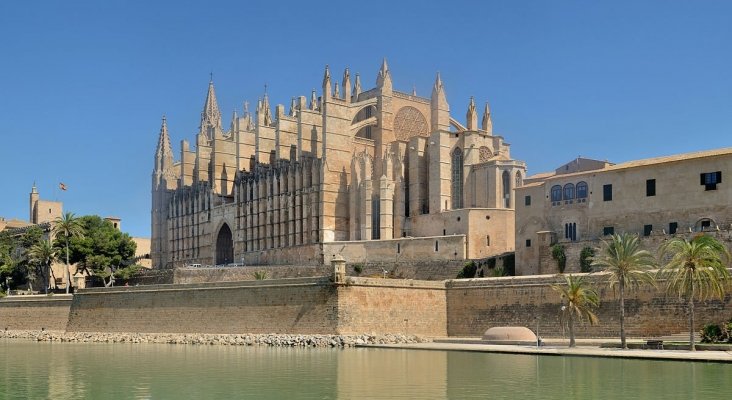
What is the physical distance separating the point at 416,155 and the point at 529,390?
38488 millimetres

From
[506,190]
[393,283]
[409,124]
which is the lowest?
[393,283]

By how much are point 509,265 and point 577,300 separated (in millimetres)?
12444

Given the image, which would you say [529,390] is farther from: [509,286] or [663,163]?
[663,163]

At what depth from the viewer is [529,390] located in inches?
964

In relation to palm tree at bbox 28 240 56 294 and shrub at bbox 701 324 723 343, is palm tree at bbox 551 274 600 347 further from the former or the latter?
palm tree at bbox 28 240 56 294

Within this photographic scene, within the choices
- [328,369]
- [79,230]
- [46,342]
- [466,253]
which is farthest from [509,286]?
[79,230]

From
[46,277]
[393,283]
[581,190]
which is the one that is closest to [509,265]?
[581,190]

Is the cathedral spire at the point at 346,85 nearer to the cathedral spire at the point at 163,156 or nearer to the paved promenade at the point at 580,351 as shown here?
the cathedral spire at the point at 163,156

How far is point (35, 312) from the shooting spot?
59.8m

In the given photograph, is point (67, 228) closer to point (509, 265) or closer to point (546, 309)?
point (509, 265)

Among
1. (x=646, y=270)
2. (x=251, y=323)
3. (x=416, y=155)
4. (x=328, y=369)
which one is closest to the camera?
(x=328, y=369)

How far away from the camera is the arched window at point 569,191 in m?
47.4

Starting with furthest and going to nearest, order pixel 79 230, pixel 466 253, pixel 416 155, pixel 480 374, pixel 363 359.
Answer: pixel 79 230, pixel 416 155, pixel 466 253, pixel 363 359, pixel 480 374

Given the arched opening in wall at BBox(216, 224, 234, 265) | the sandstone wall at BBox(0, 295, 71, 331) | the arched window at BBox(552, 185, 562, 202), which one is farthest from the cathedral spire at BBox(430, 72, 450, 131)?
the sandstone wall at BBox(0, 295, 71, 331)
